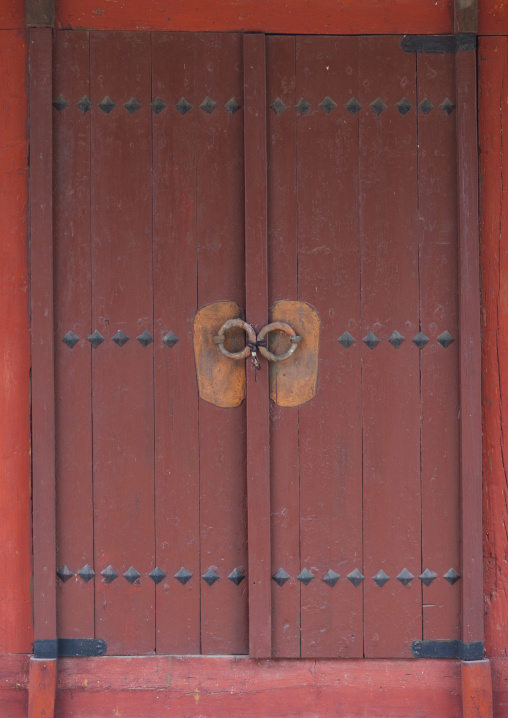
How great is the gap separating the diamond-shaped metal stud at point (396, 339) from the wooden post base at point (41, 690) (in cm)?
133

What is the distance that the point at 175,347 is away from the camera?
1889 mm

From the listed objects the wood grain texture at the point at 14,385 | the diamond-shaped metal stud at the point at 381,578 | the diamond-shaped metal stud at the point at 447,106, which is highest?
the diamond-shaped metal stud at the point at 447,106

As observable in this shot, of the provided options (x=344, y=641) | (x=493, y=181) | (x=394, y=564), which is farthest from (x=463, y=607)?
(x=493, y=181)

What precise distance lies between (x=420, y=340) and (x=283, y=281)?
43cm

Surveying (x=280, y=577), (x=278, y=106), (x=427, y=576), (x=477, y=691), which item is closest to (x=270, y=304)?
(x=278, y=106)

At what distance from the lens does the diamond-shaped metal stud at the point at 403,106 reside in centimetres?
188

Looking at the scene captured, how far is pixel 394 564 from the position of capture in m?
1.88

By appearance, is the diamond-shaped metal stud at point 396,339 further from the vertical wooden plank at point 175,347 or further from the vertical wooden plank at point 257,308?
the vertical wooden plank at point 175,347

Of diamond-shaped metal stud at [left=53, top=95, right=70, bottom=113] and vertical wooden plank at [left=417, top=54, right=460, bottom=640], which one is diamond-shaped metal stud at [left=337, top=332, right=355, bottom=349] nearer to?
vertical wooden plank at [left=417, top=54, right=460, bottom=640]

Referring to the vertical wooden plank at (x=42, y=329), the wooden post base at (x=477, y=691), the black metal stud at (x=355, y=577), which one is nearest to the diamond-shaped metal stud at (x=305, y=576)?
the black metal stud at (x=355, y=577)

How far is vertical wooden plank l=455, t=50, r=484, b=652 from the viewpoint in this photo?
6.03 feet

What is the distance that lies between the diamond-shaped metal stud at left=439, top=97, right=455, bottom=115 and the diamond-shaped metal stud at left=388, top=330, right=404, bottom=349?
0.65 m

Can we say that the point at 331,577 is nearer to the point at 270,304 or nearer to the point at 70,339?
the point at 270,304

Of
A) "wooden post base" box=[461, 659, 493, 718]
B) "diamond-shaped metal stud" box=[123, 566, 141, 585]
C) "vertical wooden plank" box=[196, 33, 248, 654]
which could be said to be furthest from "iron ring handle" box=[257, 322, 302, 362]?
"wooden post base" box=[461, 659, 493, 718]
